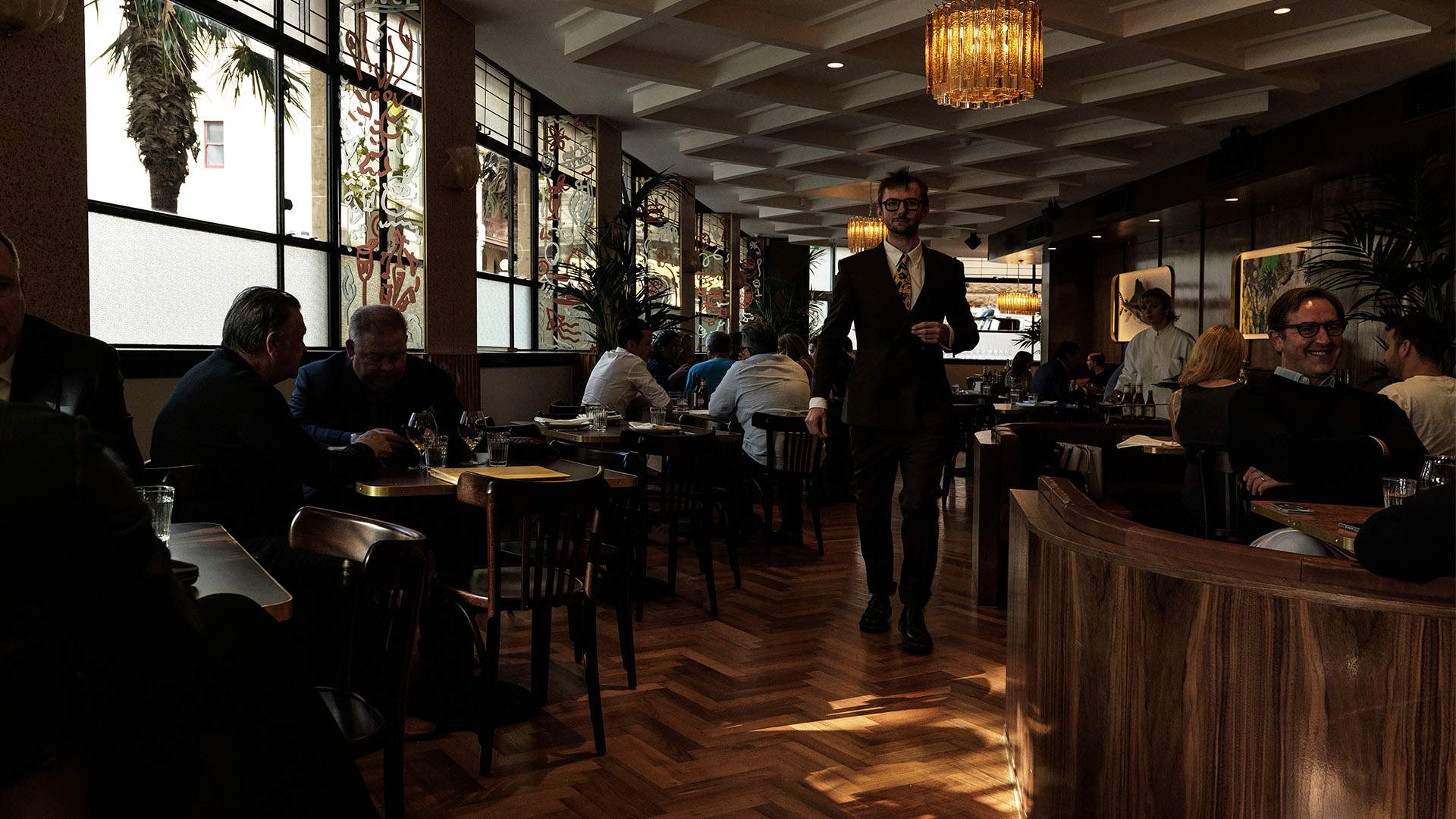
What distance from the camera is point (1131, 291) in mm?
13797

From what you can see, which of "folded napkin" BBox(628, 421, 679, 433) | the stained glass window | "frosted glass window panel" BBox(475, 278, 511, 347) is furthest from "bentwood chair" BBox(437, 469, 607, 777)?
the stained glass window

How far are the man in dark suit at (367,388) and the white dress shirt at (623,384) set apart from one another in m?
2.21

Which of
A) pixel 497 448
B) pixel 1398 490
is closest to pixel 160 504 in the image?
pixel 497 448

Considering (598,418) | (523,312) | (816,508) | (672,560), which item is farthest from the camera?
(523,312)

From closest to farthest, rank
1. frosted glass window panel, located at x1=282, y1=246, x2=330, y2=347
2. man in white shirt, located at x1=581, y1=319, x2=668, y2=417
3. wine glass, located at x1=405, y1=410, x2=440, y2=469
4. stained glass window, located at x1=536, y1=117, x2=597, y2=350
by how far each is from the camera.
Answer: wine glass, located at x1=405, y1=410, x2=440, y2=469 < frosted glass window panel, located at x1=282, y1=246, x2=330, y2=347 < man in white shirt, located at x1=581, y1=319, x2=668, y2=417 < stained glass window, located at x1=536, y1=117, x2=597, y2=350

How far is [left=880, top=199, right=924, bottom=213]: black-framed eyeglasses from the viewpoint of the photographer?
388 cm

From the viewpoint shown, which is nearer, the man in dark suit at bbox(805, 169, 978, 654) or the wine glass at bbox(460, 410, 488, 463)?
the wine glass at bbox(460, 410, 488, 463)

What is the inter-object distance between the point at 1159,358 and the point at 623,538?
5.50 meters

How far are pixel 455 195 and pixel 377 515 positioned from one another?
4.20 meters

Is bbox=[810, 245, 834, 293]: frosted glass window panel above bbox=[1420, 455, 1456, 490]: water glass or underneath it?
above

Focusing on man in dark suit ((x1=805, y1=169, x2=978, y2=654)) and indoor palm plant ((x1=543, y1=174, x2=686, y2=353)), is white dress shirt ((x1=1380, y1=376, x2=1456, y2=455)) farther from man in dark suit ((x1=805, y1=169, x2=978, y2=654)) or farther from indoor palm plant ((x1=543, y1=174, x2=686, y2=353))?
indoor palm plant ((x1=543, y1=174, x2=686, y2=353))

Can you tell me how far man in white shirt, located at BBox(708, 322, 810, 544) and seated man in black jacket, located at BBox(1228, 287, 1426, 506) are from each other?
321 cm

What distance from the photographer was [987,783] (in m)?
2.79

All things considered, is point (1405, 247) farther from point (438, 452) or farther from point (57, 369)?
point (57, 369)
